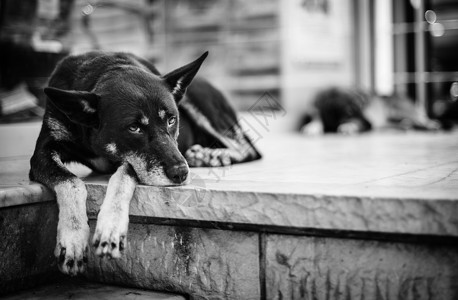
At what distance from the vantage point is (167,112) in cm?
257

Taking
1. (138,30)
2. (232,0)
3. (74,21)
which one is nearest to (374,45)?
(232,0)

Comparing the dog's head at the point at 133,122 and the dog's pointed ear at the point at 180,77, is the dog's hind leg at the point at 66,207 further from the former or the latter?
the dog's pointed ear at the point at 180,77

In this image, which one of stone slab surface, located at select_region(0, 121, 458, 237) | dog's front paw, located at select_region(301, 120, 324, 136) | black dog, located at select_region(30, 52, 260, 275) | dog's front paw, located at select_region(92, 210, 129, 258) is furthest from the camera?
dog's front paw, located at select_region(301, 120, 324, 136)

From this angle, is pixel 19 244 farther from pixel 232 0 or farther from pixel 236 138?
pixel 232 0

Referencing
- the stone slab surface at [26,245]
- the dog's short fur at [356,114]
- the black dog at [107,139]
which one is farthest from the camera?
the dog's short fur at [356,114]

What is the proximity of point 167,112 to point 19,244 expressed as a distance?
3.10 feet

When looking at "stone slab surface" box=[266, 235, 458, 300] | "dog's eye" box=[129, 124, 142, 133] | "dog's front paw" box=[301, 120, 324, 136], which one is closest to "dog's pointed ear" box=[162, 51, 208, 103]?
"dog's eye" box=[129, 124, 142, 133]

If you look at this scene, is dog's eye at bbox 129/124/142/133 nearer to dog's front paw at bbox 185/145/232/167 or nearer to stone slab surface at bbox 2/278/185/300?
stone slab surface at bbox 2/278/185/300

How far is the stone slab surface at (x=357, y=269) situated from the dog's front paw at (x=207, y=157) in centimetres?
118

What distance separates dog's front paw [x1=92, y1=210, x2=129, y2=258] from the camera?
2.07m

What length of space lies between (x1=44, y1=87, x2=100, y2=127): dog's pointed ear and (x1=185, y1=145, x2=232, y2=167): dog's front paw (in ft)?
3.21

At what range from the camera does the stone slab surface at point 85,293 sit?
2.41 metres

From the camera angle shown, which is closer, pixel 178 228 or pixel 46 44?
pixel 178 228

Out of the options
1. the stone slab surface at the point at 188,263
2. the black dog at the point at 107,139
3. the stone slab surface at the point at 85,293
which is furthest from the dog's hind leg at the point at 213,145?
the stone slab surface at the point at 85,293
